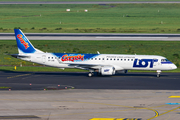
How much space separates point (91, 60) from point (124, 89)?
1227 cm

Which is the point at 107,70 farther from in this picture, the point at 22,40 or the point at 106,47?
the point at 106,47

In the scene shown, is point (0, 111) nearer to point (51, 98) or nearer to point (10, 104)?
point (10, 104)

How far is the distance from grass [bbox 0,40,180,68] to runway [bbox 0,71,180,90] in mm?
16116

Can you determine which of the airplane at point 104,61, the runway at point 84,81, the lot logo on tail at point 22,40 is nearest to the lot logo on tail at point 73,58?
the airplane at point 104,61

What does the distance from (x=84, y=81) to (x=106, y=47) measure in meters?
33.0

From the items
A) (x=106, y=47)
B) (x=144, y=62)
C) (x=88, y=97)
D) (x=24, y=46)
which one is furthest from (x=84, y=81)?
(x=106, y=47)

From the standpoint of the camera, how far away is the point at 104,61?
51.8 m

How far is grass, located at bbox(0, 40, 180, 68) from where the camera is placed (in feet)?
240

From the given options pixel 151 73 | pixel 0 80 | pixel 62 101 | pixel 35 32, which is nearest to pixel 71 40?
pixel 35 32

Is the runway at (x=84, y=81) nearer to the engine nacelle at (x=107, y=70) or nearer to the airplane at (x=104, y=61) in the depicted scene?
the engine nacelle at (x=107, y=70)

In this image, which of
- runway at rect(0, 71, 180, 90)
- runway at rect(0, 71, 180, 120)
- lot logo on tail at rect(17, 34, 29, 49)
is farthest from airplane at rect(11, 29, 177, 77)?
runway at rect(0, 71, 180, 120)

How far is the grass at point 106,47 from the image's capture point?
73.3 m

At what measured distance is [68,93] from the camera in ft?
126

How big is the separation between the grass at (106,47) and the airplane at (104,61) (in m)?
16.5
